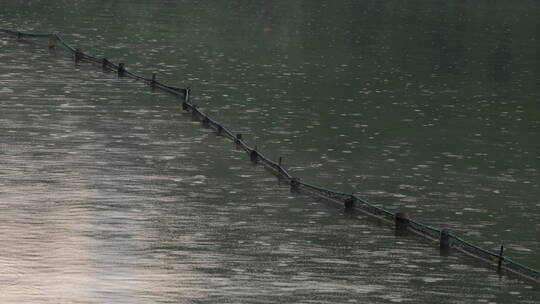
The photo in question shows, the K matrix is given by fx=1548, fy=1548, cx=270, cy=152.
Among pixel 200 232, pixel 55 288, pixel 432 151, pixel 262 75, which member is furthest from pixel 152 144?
pixel 262 75

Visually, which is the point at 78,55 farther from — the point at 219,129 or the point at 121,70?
the point at 219,129

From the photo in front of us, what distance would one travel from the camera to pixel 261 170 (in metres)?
59.2

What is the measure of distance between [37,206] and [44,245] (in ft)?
19.9

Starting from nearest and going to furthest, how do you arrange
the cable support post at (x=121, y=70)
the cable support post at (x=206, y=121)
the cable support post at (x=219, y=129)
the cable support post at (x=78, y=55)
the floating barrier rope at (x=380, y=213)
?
the floating barrier rope at (x=380, y=213) → the cable support post at (x=219, y=129) → the cable support post at (x=206, y=121) → the cable support post at (x=121, y=70) → the cable support post at (x=78, y=55)

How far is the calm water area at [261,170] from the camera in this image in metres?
41.6

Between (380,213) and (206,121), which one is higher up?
(206,121)

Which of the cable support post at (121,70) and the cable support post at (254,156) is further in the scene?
the cable support post at (121,70)

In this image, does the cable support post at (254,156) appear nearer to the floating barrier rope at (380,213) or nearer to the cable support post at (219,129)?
the floating barrier rope at (380,213)

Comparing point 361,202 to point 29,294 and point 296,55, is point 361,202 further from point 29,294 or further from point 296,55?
point 296,55

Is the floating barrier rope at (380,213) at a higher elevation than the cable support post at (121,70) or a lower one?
lower

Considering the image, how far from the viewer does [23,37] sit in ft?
362

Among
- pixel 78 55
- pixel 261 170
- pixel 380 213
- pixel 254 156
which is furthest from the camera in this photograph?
pixel 78 55

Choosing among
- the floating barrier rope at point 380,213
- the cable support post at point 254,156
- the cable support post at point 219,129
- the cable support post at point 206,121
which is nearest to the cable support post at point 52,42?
the floating barrier rope at point 380,213

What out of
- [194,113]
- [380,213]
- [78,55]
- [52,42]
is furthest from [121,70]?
[380,213]
